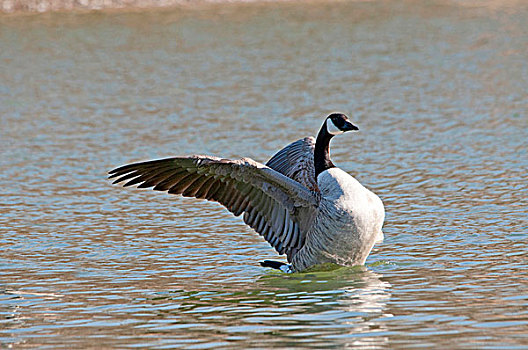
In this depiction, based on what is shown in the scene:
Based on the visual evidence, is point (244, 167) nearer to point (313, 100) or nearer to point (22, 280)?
point (22, 280)

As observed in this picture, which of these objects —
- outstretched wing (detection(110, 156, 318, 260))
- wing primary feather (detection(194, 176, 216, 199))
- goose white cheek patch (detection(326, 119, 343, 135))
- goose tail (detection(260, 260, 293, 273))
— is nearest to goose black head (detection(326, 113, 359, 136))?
goose white cheek patch (detection(326, 119, 343, 135))

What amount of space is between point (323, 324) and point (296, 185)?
2.13m

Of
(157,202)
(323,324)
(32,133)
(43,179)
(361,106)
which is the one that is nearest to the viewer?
(323,324)

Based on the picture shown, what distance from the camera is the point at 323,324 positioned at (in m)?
7.28

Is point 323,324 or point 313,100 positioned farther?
point 313,100

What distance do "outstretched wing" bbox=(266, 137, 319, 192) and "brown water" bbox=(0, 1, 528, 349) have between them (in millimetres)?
938

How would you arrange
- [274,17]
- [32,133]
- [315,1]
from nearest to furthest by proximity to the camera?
1. [32,133]
2. [274,17]
3. [315,1]

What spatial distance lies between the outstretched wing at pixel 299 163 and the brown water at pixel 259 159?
938mm

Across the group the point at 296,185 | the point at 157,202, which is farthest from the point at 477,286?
the point at 157,202

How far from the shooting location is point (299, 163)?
1016cm

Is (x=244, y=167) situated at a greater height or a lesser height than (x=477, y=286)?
greater

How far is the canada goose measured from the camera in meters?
8.82

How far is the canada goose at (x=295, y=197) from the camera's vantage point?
8820 mm

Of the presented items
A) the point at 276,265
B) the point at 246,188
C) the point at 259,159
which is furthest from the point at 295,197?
the point at 259,159
